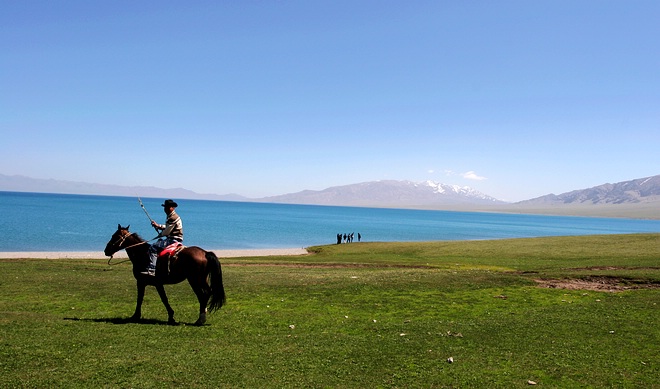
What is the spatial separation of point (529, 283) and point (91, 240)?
83.0m

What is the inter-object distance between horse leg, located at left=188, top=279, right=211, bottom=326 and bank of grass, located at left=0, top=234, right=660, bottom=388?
1.27 ft

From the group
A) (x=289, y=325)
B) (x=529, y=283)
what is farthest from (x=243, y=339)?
(x=529, y=283)

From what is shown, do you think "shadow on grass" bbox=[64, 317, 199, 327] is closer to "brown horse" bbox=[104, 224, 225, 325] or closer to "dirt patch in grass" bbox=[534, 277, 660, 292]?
"brown horse" bbox=[104, 224, 225, 325]

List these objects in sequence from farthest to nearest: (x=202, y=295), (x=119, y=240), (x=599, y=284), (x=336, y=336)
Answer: (x=599, y=284), (x=119, y=240), (x=202, y=295), (x=336, y=336)

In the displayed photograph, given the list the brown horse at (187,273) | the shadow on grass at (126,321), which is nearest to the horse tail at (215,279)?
the brown horse at (187,273)

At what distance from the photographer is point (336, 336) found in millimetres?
13320

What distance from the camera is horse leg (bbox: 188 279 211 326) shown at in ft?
47.5

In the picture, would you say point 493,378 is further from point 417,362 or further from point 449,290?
point 449,290

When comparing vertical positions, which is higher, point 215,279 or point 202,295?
point 215,279

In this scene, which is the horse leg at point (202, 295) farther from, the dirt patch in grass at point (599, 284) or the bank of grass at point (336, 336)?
the dirt patch in grass at point (599, 284)

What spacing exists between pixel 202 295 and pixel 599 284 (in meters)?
21.5

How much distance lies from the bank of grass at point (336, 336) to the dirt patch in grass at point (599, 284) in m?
1.20

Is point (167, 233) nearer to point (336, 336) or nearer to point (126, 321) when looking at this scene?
point (126, 321)

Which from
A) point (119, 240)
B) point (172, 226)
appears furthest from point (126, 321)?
point (172, 226)
